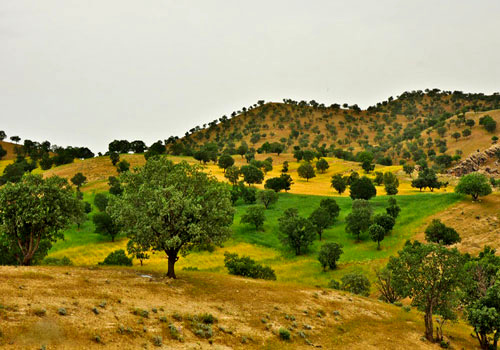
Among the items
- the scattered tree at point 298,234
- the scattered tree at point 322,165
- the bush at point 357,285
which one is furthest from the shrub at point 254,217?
the scattered tree at point 322,165

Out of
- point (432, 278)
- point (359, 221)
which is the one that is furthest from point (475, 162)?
point (432, 278)

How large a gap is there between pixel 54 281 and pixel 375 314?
33.4 m

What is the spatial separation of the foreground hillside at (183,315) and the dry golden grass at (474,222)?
35.0 m

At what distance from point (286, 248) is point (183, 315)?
56439mm

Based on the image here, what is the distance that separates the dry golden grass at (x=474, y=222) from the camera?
69438 millimetres

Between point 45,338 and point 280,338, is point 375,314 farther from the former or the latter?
point 45,338

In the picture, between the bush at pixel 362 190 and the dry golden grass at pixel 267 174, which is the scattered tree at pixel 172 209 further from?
the dry golden grass at pixel 267 174

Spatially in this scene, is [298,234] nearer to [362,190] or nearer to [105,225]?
[362,190]

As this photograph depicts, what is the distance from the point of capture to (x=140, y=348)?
2088 cm

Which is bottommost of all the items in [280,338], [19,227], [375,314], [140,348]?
[375,314]

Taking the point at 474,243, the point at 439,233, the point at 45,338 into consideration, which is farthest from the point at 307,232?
the point at 45,338

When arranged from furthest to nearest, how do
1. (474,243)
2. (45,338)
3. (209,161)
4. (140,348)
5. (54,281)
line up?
(209,161), (474,243), (54,281), (140,348), (45,338)

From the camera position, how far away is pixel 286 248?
8144 cm

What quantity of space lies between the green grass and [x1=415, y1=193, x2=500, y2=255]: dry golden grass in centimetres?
401
